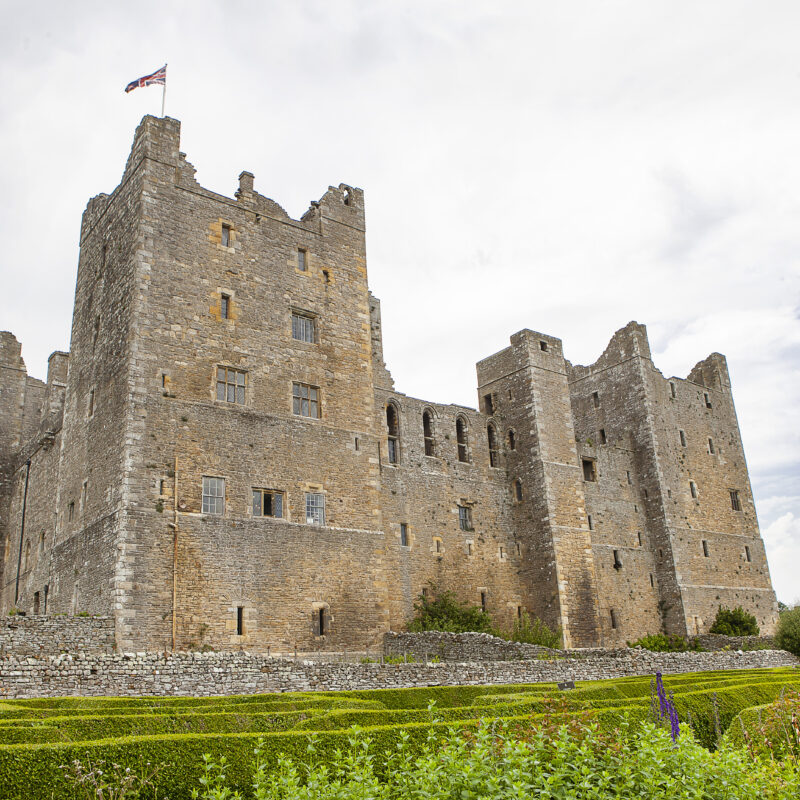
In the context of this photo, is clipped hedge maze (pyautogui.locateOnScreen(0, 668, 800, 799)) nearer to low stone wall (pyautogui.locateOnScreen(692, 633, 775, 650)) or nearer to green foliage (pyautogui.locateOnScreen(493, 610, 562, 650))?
green foliage (pyautogui.locateOnScreen(493, 610, 562, 650))

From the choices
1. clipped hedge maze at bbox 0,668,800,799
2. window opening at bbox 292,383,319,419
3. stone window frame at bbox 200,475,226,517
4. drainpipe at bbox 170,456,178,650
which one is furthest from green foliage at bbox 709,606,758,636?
drainpipe at bbox 170,456,178,650

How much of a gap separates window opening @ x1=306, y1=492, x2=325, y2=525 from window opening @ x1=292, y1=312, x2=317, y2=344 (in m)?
6.16

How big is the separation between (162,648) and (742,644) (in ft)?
103

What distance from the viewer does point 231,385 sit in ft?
92.9

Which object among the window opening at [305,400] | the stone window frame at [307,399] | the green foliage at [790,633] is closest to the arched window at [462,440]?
the stone window frame at [307,399]

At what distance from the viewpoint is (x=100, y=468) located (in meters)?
26.5

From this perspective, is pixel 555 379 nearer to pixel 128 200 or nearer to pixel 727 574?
pixel 727 574

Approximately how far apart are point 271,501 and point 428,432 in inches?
515

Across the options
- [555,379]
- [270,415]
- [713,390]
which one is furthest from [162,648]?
[713,390]

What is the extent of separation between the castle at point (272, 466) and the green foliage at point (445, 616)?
71cm

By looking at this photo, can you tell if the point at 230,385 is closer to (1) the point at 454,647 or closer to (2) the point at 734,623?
(1) the point at 454,647

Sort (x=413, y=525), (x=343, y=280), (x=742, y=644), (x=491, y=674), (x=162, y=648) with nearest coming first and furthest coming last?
(x=162, y=648) → (x=491, y=674) → (x=343, y=280) → (x=413, y=525) → (x=742, y=644)

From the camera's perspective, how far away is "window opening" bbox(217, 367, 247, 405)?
91.9ft

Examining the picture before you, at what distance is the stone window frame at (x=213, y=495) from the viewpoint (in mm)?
26148
